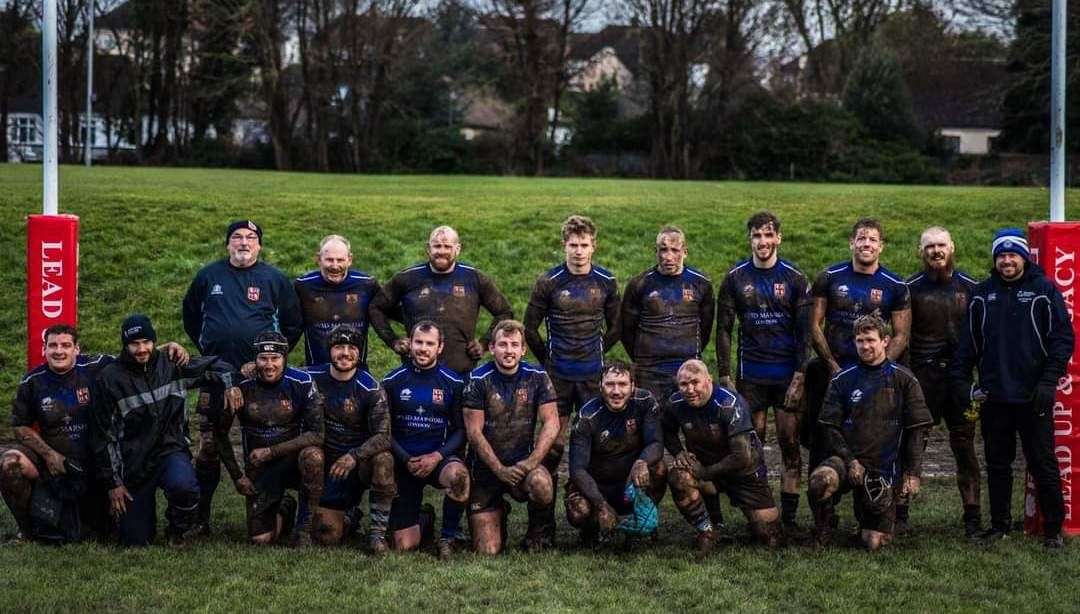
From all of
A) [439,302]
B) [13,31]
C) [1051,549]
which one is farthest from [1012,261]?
[13,31]

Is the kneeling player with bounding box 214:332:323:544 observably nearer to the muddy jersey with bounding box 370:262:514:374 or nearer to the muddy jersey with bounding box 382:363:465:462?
the muddy jersey with bounding box 382:363:465:462

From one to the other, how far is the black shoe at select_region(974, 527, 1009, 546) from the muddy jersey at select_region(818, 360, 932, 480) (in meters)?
0.67

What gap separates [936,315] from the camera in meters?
8.39

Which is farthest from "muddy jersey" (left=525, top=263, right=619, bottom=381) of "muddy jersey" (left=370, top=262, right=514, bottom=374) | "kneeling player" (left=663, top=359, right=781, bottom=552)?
"kneeling player" (left=663, top=359, right=781, bottom=552)

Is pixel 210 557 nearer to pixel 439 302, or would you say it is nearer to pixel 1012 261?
pixel 439 302

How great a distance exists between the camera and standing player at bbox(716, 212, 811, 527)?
327 inches

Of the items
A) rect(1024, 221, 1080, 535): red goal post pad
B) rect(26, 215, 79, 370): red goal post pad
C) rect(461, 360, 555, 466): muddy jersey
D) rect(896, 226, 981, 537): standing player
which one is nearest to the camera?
rect(461, 360, 555, 466): muddy jersey

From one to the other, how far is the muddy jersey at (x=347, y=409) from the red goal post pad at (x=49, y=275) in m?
1.79

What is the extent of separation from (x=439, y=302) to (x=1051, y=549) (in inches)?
168

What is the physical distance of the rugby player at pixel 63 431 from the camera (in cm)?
758

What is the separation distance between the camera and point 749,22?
138 ft

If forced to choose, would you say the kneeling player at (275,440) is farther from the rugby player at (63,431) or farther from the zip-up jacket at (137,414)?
the rugby player at (63,431)

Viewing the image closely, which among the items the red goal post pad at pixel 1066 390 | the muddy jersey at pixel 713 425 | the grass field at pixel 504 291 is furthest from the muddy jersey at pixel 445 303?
the red goal post pad at pixel 1066 390

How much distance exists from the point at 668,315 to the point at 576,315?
64 cm
